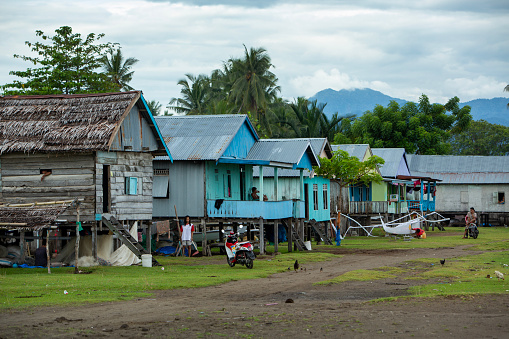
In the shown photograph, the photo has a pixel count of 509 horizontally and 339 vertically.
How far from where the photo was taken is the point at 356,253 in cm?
3045

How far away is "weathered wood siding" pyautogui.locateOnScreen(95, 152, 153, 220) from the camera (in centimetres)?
2362

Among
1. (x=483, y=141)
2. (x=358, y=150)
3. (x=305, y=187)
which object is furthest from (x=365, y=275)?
(x=483, y=141)

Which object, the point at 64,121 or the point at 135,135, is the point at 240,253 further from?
the point at 64,121

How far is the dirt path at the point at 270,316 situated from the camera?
10930 mm

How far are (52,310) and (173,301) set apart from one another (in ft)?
8.79

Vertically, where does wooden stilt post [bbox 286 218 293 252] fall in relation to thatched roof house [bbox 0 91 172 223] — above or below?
below

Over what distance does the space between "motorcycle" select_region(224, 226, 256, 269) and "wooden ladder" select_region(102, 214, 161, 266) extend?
279 centimetres

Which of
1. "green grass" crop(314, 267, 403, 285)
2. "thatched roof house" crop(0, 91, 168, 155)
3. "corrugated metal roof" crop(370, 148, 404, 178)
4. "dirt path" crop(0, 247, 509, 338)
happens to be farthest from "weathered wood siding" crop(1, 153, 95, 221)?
"corrugated metal roof" crop(370, 148, 404, 178)

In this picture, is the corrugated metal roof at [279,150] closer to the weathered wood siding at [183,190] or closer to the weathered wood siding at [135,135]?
the weathered wood siding at [183,190]

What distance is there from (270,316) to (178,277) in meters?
7.76

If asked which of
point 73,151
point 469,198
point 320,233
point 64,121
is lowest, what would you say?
point 320,233

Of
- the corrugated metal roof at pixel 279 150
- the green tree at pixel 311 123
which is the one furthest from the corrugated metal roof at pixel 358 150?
the corrugated metal roof at pixel 279 150

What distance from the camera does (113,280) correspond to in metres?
18.7

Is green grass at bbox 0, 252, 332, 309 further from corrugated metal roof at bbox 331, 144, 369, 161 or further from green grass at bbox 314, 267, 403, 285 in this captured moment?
corrugated metal roof at bbox 331, 144, 369, 161
